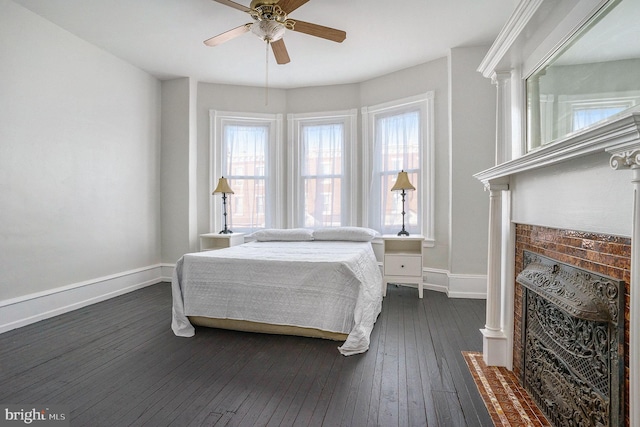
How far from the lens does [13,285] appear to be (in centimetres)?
292

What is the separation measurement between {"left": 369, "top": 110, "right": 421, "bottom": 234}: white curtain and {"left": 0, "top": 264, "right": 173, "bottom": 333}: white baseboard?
3.28m

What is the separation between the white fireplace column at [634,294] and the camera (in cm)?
96

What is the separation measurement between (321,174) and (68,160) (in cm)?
307

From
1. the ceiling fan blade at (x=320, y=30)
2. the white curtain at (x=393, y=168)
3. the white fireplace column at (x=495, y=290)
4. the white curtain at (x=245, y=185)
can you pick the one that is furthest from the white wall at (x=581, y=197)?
the white curtain at (x=245, y=185)

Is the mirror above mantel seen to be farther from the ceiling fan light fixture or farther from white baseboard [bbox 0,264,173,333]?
white baseboard [bbox 0,264,173,333]

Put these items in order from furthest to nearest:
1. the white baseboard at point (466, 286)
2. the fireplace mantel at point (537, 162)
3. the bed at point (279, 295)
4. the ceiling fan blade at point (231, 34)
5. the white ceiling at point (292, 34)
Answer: the white baseboard at point (466, 286), the white ceiling at point (292, 34), the ceiling fan blade at point (231, 34), the bed at point (279, 295), the fireplace mantel at point (537, 162)

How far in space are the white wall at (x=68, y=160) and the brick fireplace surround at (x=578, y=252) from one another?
409 cm

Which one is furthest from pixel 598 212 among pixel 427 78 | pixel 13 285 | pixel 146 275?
pixel 146 275

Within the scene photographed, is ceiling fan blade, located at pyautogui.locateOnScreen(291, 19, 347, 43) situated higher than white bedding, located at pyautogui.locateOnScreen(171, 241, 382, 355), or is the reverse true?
ceiling fan blade, located at pyautogui.locateOnScreen(291, 19, 347, 43)

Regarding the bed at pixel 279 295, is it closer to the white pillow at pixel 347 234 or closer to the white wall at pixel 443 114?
the white pillow at pixel 347 234

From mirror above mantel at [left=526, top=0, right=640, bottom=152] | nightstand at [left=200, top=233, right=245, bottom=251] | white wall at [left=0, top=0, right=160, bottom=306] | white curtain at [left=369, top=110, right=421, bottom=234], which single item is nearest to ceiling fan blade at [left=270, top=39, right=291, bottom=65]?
white curtain at [left=369, top=110, right=421, bottom=234]

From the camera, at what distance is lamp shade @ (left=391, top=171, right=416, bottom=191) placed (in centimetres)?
410

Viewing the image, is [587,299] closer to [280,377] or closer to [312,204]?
[280,377]

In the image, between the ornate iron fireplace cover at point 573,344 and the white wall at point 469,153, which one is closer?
the ornate iron fireplace cover at point 573,344
